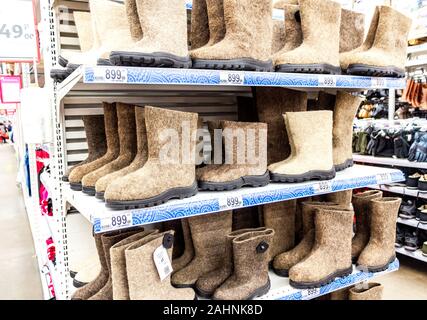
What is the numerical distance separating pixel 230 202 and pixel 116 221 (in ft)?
1.41

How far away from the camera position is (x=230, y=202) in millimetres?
1374

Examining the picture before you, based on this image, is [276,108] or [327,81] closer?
[327,81]

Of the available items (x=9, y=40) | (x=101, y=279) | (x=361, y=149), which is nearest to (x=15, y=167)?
(x=9, y=40)

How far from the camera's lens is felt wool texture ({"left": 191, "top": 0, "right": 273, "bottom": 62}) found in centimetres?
137

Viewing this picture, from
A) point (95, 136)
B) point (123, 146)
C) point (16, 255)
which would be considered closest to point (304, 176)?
point (123, 146)

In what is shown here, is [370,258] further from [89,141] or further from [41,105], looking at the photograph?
[41,105]

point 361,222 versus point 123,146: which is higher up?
point 123,146

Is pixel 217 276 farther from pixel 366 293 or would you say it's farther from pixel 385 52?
pixel 385 52

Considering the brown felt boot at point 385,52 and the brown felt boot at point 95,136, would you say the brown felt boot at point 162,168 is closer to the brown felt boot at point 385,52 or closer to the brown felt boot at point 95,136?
the brown felt boot at point 95,136

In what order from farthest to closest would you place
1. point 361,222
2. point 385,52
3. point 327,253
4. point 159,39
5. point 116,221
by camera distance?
point 361,222
point 385,52
point 327,253
point 159,39
point 116,221

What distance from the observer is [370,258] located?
6.01ft

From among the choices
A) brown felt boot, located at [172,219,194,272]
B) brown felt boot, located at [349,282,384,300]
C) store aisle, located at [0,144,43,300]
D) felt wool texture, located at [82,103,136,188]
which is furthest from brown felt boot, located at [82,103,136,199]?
store aisle, located at [0,144,43,300]

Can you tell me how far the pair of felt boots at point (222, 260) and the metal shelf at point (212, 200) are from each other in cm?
18

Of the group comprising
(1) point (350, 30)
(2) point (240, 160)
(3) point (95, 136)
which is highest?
(1) point (350, 30)
